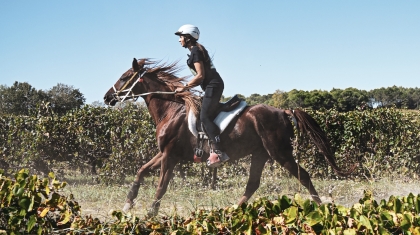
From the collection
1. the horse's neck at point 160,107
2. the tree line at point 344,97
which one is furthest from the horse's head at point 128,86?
the tree line at point 344,97

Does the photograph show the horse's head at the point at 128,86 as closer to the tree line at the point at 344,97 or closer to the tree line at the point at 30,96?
the tree line at the point at 30,96

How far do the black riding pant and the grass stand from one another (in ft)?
3.03

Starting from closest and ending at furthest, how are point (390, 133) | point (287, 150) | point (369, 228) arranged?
point (369, 228), point (287, 150), point (390, 133)

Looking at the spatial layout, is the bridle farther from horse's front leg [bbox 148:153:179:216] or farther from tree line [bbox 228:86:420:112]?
tree line [bbox 228:86:420:112]

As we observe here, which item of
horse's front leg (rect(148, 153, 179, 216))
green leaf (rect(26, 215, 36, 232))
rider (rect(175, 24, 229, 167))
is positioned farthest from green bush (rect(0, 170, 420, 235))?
rider (rect(175, 24, 229, 167))

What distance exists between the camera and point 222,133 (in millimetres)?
5809

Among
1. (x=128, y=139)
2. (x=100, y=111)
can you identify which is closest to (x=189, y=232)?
(x=128, y=139)

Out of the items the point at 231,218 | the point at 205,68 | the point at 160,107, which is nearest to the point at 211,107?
the point at 205,68

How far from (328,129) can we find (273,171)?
1530 mm

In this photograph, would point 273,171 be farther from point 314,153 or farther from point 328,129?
point 328,129

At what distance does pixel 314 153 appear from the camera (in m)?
8.85

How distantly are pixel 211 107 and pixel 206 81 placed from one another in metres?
0.35

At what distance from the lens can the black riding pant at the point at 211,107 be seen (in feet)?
18.2

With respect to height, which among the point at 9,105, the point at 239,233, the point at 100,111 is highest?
the point at 9,105
